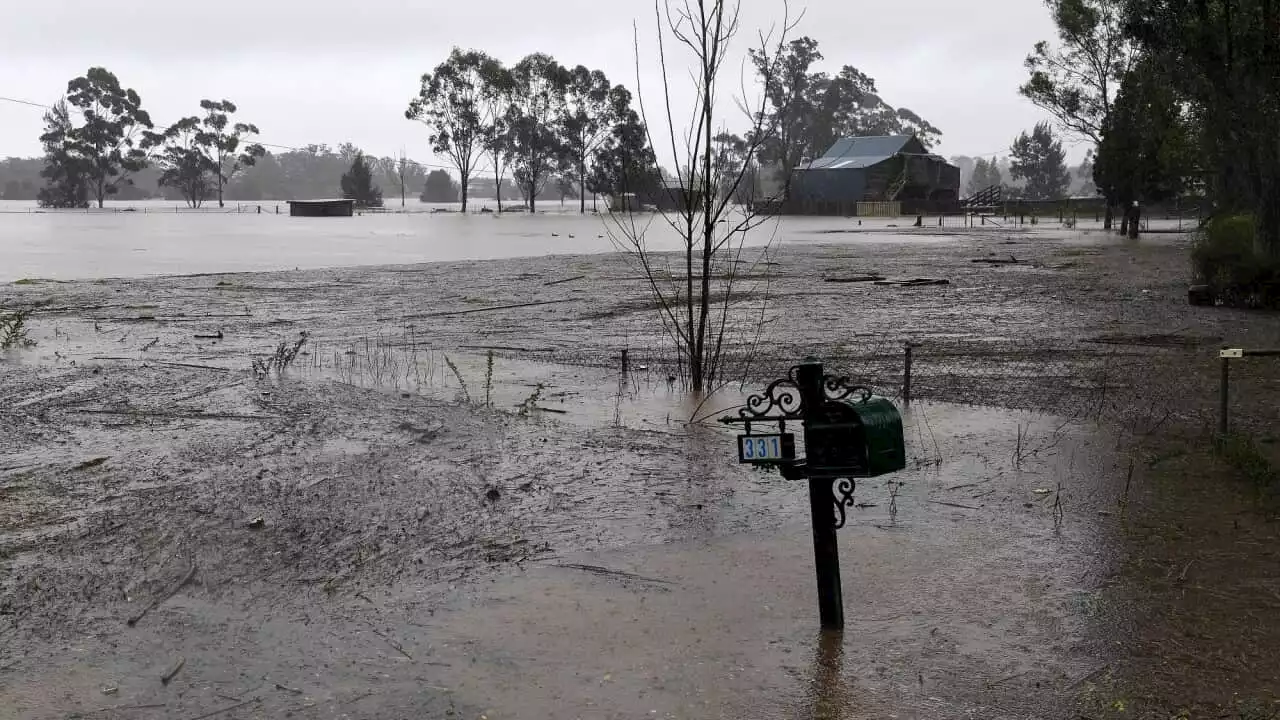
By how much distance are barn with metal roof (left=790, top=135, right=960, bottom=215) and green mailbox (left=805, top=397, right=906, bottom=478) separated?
7524cm

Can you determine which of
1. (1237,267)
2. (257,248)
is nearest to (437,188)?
(257,248)

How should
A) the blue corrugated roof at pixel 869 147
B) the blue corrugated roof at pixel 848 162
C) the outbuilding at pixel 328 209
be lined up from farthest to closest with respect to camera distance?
1. the blue corrugated roof at pixel 869 147
2. the blue corrugated roof at pixel 848 162
3. the outbuilding at pixel 328 209

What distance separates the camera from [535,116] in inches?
3499

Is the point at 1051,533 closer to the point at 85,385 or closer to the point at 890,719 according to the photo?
the point at 890,719

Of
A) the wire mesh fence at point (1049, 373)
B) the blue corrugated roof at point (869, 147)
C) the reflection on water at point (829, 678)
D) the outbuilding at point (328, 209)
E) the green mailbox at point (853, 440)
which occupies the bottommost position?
the reflection on water at point (829, 678)

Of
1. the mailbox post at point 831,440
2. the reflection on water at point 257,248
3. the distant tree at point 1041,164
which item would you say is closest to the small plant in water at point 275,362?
the mailbox post at point 831,440

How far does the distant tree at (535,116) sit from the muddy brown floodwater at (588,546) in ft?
260

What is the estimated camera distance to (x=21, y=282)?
1973 cm

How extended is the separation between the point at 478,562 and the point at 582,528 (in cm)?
69

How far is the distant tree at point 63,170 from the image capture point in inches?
3647

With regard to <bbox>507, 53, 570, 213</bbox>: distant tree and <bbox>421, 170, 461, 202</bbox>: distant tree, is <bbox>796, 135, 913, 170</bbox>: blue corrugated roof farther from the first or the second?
<bbox>421, 170, 461, 202</bbox>: distant tree

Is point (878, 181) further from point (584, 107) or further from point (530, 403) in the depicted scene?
point (530, 403)

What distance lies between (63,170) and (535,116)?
128 ft

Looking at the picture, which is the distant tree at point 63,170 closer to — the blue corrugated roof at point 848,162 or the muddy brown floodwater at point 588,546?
the blue corrugated roof at point 848,162
